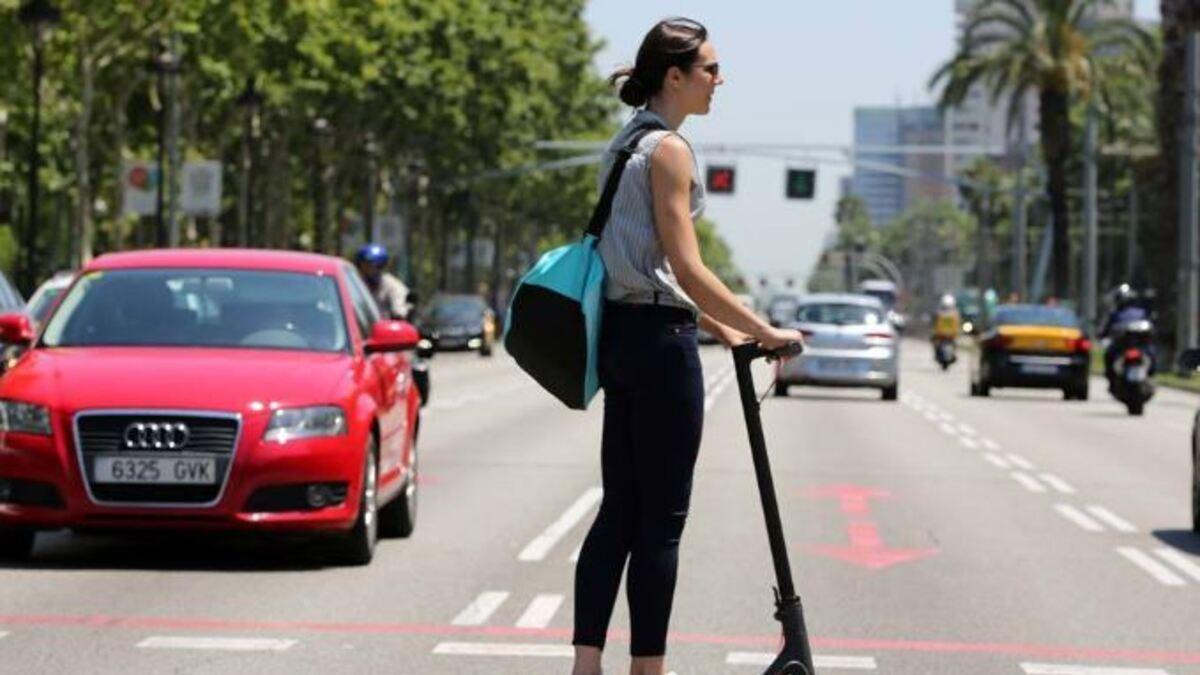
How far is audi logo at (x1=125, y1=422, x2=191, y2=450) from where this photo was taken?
41.9ft

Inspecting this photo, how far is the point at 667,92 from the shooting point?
7578 millimetres

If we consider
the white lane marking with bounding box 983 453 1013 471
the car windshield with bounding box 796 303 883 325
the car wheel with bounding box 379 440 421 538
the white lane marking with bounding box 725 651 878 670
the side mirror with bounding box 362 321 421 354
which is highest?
the side mirror with bounding box 362 321 421 354

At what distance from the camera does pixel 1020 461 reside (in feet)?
80.8

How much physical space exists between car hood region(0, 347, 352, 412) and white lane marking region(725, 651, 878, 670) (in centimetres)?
330

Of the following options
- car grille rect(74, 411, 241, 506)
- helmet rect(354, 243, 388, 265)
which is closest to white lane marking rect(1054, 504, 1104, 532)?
helmet rect(354, 243, 388, 265)

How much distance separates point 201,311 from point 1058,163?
57.3 meters

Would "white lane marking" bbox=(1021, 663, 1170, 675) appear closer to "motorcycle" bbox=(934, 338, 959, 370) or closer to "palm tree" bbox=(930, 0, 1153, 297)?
"motorcycle" bbox=(934, 338, 959, 370)

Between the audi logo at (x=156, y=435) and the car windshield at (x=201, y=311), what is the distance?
1113 millimetres

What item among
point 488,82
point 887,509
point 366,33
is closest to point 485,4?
point 488,82

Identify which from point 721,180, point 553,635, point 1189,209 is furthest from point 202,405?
point 721,180

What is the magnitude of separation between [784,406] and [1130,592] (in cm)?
2481

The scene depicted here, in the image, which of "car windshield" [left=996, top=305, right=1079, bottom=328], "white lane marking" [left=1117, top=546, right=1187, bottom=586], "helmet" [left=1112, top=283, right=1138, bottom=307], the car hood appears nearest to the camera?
the car hood

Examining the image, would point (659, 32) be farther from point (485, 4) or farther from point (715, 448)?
point (485, 4)

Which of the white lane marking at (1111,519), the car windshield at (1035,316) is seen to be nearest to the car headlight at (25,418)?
the white lane marking at (1111,519)
